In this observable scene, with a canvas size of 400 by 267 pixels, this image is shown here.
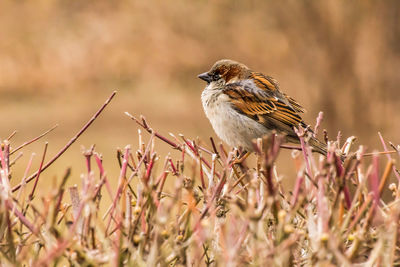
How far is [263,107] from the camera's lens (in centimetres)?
353

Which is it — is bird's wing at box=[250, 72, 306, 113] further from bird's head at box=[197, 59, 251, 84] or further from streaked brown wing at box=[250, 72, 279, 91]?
bird's head at box=[197, 59, 251, 84]

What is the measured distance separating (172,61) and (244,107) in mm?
7398

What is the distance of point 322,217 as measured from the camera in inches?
49.2

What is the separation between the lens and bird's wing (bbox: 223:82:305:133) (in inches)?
137

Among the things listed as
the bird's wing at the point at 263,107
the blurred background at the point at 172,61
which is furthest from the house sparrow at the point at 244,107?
the blurred background at the point at 172,61

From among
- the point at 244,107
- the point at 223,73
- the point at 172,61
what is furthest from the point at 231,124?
the point at 172,61

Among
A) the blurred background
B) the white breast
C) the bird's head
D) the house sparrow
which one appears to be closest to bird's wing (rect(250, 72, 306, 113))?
the house sparrow

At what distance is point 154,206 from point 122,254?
0.13m

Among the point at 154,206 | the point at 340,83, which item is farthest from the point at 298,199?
the point at 340,83

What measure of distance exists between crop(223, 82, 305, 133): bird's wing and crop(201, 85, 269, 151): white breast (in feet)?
0.11

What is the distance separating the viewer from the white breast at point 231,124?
11.2 ft

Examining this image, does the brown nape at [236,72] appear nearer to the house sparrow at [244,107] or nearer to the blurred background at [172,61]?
the house sparrow at [244,107]

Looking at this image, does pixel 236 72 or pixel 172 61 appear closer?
pixel 236 72

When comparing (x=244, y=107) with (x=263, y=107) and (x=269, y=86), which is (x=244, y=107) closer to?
(x=263, y=107)
